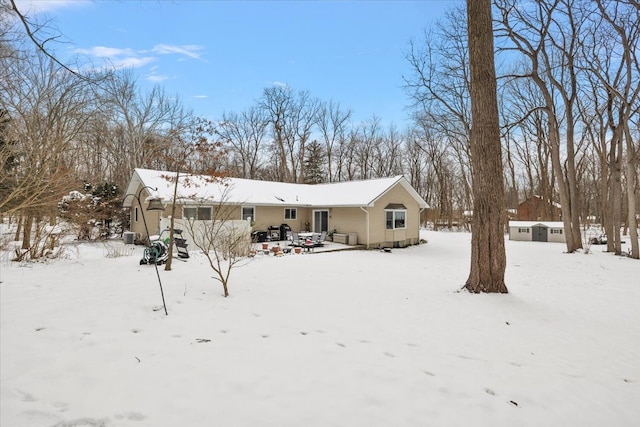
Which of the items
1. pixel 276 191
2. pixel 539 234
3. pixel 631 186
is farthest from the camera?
pixel 539 234

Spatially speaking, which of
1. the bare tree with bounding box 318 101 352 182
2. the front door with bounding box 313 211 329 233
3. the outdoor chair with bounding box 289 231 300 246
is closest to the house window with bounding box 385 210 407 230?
the front door with bounding box 313 211 329 233

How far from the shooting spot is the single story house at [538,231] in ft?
66.0

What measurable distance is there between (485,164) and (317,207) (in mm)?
12628

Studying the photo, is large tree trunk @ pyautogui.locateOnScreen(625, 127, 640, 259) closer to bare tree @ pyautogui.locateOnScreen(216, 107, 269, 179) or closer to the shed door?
the shed door

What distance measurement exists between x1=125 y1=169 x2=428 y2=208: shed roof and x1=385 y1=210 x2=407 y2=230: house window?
1414mm

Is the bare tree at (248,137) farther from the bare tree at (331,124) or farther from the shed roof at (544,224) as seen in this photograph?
the shed roof at (544,224)

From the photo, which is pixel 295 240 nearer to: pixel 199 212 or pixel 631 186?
pixel 199 212

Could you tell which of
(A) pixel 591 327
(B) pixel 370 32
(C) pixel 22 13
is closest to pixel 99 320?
(C) pixel 22 13

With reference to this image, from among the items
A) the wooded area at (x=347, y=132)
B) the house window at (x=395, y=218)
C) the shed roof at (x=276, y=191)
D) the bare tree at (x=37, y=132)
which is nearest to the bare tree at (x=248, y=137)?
the wooded area at (x=347, y=132)

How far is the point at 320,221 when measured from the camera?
18.6 meters

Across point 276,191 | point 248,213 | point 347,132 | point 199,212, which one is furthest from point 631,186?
point 347,132

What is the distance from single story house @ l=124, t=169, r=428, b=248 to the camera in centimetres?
1550

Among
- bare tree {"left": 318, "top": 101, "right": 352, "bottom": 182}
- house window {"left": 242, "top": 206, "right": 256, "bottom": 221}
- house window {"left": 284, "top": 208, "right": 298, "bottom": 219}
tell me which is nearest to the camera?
house window {"left": 242, "top": 206, "right": 256, "bottom": 221}

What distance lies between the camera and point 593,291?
24.7 ft
